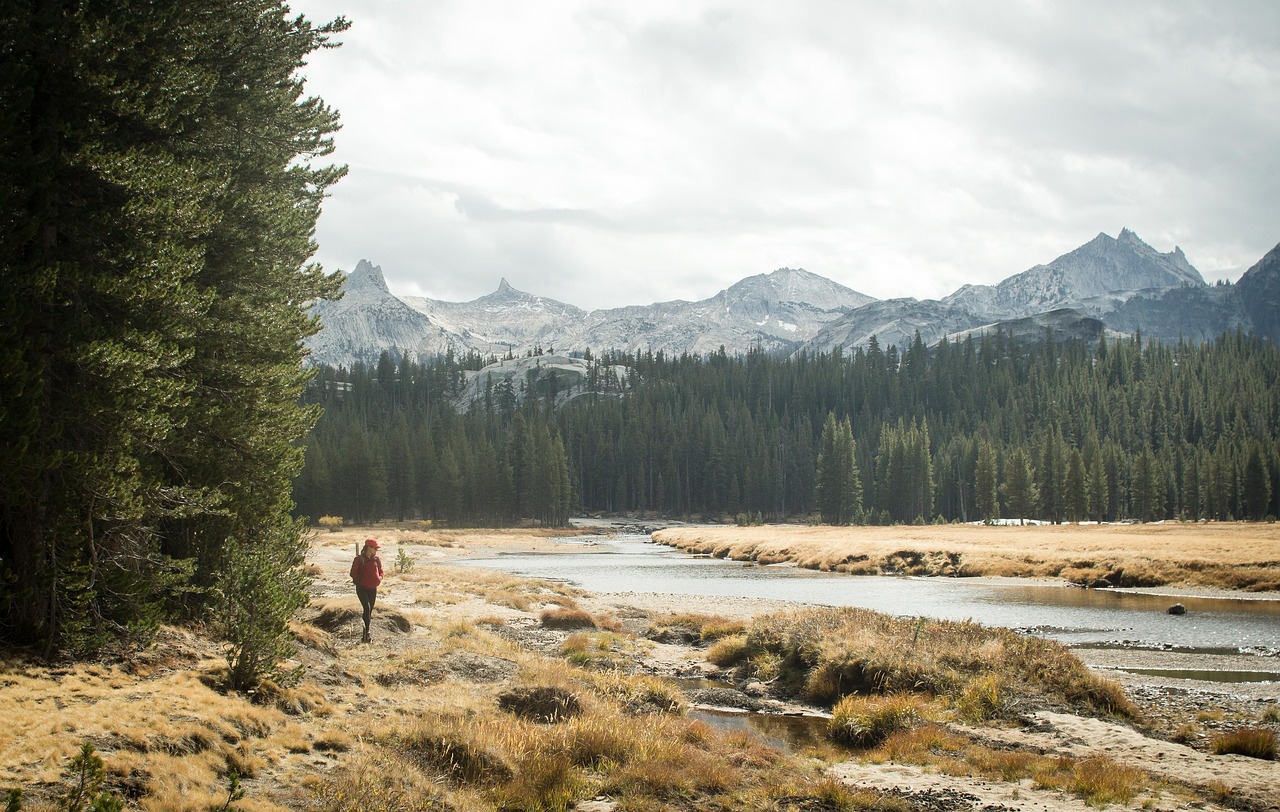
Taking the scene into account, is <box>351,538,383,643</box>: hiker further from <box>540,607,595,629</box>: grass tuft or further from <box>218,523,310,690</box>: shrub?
<box>540,607,595,629</box>: grass tuft

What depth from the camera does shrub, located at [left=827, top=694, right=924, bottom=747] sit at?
16203mm

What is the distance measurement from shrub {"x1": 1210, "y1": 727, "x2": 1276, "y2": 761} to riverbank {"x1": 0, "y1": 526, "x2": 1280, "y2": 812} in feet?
1.32

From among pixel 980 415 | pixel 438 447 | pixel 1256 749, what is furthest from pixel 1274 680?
pixel 980 415

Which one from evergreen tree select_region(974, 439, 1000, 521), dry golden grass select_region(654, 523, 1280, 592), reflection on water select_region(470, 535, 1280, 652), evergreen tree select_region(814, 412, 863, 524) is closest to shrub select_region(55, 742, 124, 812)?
reflection on water select_region(470, 535, 1280, 652)

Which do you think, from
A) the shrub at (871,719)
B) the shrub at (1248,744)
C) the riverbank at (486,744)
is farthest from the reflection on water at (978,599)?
the shrub at (871,719)

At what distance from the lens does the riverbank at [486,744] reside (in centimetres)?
1040

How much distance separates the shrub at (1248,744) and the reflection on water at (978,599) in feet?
43.6

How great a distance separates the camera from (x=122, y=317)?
45.2 feet

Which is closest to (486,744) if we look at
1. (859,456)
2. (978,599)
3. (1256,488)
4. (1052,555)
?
(978,599)

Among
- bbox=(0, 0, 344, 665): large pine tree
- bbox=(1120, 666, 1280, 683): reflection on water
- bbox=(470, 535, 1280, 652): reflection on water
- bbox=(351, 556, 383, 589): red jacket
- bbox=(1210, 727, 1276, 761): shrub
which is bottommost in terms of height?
bbox=(470, 535, 1280, 652): reflection on water

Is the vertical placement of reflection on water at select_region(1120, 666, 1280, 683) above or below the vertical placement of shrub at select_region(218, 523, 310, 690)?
below

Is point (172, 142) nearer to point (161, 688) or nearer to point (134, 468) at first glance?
point (134, 468)

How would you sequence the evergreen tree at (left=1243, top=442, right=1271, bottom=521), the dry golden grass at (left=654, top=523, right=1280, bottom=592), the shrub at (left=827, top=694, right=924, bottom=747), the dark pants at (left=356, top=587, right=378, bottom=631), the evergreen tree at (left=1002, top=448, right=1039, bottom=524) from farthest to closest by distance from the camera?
the evergreen tree at (left=1002, top=448, right=1039, bottom=524), the evergreen tree at (left=1243, top=442, right=1271, bottom=521), the dry golden grass at (left=654, top=523, right=1280, bottom=592), the dark pants at (left=356, top=587, right=378, bottom=631), the shrub at (left=827, top=694, right=924, bottom=747)

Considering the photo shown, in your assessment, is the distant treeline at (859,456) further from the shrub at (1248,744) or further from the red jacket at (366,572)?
the shrub at (1248,744)
